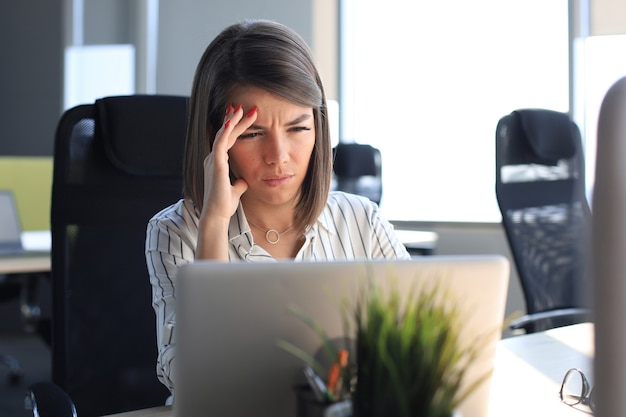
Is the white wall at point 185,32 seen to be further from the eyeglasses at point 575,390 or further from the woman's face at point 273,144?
the eyeglasses at point 575,390

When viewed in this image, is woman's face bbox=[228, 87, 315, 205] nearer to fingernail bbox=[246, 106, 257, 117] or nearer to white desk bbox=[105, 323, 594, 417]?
fingernail bbox=[246, 106, 257, 117]

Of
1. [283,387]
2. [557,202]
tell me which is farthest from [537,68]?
[283,387]

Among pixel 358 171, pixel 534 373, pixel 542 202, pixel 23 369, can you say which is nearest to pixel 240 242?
pixel 534 373

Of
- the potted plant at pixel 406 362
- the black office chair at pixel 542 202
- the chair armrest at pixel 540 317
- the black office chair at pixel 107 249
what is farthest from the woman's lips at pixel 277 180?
the black office chair at pixel 542 202

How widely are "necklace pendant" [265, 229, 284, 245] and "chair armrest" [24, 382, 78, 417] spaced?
0.48 meters

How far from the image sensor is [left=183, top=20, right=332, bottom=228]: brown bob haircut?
1.39 metres

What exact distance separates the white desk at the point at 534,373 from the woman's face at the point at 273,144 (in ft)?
1.49

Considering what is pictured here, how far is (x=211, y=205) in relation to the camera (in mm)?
1339

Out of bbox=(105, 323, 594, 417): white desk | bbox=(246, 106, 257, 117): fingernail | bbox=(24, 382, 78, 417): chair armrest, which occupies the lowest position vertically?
bbox=(24, 382, 78, 417): chair armrest

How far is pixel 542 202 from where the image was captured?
2.41 m

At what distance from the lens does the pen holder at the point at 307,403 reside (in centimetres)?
67

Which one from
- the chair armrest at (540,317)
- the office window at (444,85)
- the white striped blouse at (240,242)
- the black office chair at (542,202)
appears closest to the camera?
the white striped blouse at (240,242)

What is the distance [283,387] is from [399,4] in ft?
14.3

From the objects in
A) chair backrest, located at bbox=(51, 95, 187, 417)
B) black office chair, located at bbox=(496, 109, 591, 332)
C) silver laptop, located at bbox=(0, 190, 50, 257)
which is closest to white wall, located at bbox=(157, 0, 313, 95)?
silver laptop, located at bbox=(0, 190, 50, 257)
